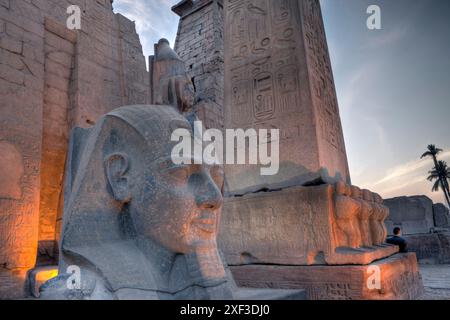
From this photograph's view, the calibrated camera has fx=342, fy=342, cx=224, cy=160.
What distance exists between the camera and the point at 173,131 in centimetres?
183

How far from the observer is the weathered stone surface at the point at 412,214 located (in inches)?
397

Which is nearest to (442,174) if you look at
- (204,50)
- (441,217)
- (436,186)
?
(436,186)

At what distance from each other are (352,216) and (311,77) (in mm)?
1411

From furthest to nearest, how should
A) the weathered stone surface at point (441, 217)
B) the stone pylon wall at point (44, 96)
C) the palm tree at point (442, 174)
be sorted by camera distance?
the palm tree at point (442, 174) → the weathered stone surface at point (441, 217) → the stone pylon wall at point (44, 96)

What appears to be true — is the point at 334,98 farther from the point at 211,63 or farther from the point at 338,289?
the point at 211,63

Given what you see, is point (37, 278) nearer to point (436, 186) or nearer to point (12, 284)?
point (12, 284)

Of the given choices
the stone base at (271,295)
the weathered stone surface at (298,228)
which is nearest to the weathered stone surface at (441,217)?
the weathered stone surface at (298,228)

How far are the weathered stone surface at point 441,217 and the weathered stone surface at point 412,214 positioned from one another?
0.42 meters

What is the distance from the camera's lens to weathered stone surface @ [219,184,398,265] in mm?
2830

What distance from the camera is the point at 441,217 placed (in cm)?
1095

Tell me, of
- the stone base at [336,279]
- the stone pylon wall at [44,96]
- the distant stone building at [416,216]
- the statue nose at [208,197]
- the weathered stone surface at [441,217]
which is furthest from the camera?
the weathered stone surface at [441,217]

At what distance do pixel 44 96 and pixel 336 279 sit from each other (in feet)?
15.2

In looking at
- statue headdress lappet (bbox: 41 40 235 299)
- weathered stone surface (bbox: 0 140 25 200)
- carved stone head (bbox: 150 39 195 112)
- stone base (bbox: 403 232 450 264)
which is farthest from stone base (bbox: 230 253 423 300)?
stone base (bbox: 403 232 450 264)

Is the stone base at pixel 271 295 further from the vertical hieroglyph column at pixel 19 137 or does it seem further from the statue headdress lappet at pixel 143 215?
the vertical hieroglyph column at pixel 19 137
